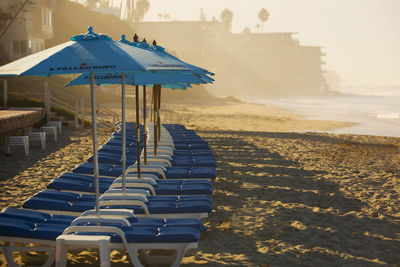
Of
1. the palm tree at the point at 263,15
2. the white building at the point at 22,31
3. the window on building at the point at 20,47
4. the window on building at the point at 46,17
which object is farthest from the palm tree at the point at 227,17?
the window on building at the point at 20,47

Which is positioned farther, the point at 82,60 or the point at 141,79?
the point at 141,79

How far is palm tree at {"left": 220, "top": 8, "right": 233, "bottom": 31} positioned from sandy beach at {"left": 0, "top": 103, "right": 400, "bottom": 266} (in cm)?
17687

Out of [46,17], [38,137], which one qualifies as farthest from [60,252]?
[46,17]

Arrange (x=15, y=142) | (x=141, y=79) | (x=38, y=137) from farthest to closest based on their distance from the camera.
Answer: (x=38, y=137)
(x=15, y=142)
(x=141, y=79)

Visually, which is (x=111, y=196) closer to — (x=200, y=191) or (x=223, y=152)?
(x=200, y=191)

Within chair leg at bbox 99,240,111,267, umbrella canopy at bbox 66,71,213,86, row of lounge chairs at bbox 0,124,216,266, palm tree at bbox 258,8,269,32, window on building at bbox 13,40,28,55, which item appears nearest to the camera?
chair leg at bbox 99,240,111,267

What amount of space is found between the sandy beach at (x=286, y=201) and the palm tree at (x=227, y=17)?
580 ft

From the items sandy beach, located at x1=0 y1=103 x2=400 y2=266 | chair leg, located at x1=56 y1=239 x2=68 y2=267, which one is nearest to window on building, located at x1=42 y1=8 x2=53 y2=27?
sandy beach, located at x1=0 y1=103 x2=400 y2=266

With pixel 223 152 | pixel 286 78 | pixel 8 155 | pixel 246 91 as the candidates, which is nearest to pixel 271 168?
pixel 223 152

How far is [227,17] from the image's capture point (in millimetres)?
189125

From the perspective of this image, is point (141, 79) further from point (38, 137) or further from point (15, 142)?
point (38, 137)

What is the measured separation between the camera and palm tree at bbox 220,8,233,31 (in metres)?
188

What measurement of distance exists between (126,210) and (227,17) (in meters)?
189

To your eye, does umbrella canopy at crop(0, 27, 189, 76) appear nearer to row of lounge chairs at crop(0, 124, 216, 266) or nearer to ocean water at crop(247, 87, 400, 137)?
row of lounge chairs at crop(0, 124, 216, 266)
